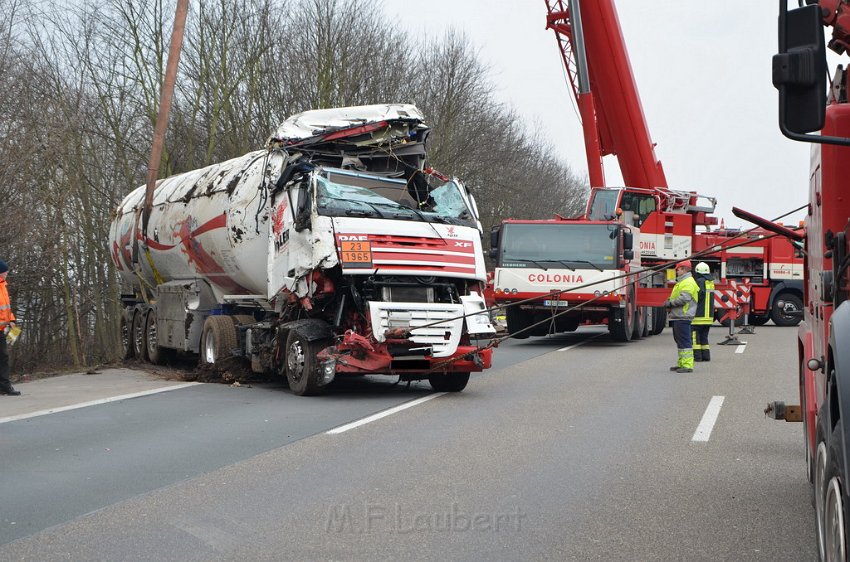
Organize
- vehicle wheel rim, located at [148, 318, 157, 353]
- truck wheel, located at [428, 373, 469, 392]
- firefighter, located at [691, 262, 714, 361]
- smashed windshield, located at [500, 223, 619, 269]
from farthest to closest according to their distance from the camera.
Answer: smashed windshield, located at [500, 223, 619, 269], vehicle wheel rim, located at [148, 318, 157, 353], firefighter, located at [691, 262, 714, 361], truck wheel, located at [428, 373, 469, 392]

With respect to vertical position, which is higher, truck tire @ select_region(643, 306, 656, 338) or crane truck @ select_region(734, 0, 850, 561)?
crane truck @ select_region(734, 0, 850, 561)

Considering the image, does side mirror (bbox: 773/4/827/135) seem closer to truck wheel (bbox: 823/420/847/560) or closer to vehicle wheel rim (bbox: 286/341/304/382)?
truck wheel (bbox: 823/420/847/560)

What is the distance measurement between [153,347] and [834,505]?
15369 millimetres

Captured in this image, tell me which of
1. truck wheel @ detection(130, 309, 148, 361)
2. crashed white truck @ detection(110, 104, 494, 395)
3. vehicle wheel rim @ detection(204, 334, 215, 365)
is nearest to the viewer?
crashed white truck @ detection(110, 104, 494, 395)

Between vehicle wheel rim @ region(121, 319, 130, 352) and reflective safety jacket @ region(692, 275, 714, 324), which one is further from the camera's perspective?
vehicle wheel rim @ region(121, 319, 130, 352)

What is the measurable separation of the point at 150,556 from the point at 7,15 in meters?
18.0

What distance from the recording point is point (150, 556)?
5.05 meters

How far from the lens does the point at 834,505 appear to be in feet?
11.6

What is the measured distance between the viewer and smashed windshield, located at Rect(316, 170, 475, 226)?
39.4 feet

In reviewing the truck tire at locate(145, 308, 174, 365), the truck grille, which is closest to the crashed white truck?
the truck grille

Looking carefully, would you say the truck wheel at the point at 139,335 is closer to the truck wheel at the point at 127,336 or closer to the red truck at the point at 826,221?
the truck wheel at the point at 127,336

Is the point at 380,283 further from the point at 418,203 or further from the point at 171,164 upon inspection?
the point at 171,164

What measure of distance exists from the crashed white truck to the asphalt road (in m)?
0.66
